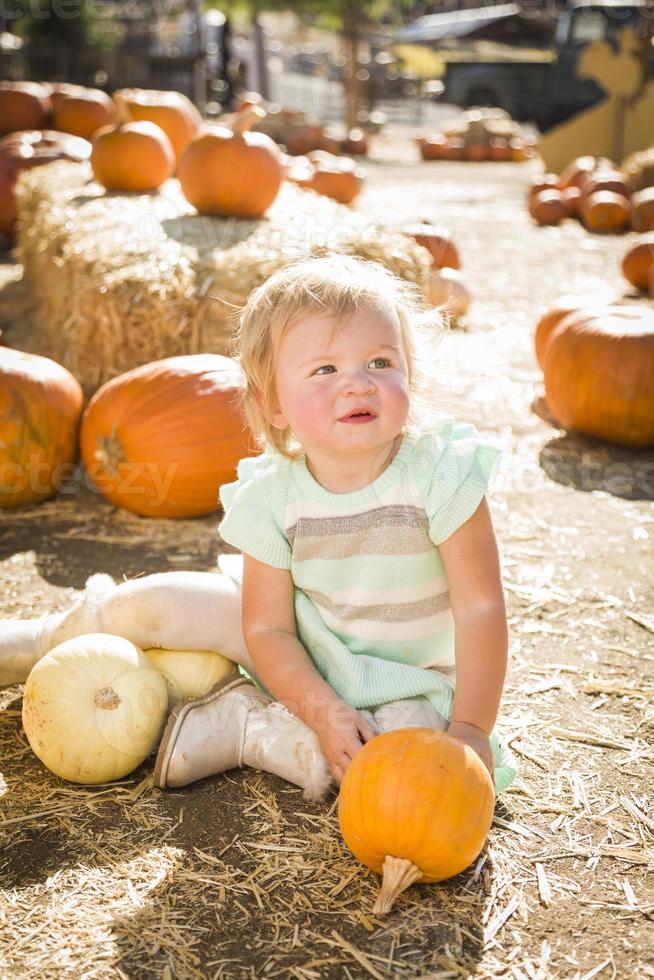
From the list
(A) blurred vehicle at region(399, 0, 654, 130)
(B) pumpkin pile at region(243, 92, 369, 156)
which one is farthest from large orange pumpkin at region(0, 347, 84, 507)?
(A) blurred vehicle at region(399, 0, 654, 130)

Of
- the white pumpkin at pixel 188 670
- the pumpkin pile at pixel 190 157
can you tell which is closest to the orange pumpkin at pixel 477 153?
the pumpkin pile at pixel 190 157

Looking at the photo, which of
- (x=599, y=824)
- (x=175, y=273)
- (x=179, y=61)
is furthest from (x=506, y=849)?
(x=179, y=61)

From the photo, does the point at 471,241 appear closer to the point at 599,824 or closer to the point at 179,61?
the point at 599,824

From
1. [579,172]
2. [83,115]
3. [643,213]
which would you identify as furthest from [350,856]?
[579,172]

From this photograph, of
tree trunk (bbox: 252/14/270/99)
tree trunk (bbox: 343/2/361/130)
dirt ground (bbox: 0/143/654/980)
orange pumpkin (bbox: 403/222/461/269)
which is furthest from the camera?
tree trunk (bbox: 252/14/270/99)

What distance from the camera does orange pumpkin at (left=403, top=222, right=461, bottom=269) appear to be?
23.6 feet

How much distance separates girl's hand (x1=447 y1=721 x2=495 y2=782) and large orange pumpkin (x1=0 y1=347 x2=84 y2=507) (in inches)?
94.4

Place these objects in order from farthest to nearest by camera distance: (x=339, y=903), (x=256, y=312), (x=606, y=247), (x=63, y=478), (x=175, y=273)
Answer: (x=606, y=247) → (x=175, y=273) → (x=63, y=478) → (x=256, y=312) → (x=339, y=903)

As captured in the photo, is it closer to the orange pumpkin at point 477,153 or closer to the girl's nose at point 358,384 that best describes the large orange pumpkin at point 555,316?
the girl's nose at point 358,384

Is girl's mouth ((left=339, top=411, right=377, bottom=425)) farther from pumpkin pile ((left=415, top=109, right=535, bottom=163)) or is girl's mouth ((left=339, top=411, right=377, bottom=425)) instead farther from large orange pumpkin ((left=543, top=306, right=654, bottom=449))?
pumpkin pile ((left=415, top=109, right=535, bottom=163))

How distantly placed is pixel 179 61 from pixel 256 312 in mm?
18972

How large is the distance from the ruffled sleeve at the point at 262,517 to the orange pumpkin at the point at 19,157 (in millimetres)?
7506

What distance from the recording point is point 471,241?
10023 mm

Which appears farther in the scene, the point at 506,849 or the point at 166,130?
the point at 166,130
